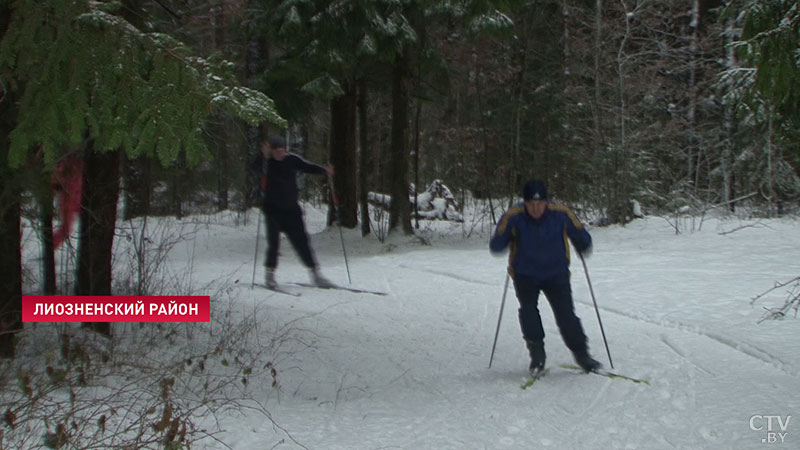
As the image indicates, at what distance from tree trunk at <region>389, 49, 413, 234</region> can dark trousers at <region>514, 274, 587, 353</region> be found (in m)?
9.97

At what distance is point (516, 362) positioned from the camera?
6777 mm

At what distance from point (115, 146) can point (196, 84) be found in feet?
2.08

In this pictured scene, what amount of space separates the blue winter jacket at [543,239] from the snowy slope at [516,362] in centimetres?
100

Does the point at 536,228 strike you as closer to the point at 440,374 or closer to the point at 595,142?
the point at 440,374

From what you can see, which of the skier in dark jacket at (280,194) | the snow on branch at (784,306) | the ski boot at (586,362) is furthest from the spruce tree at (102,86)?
the skier in dark jacket at (280,194)

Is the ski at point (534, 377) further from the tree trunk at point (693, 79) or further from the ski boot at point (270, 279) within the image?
the tree trunk at point (693, 79)

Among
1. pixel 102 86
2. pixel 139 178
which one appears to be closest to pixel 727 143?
pixel 139 178

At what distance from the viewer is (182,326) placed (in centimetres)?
695

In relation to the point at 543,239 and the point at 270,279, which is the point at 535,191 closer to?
the point at 543,239

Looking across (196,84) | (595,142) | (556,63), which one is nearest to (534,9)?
(556,63)

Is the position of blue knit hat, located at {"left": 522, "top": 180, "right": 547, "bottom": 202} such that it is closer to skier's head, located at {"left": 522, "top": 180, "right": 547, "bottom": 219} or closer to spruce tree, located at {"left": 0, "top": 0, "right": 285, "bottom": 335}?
skier's head, located at {"left": 522, "top": 180, "right": 547, "bottom": 219}

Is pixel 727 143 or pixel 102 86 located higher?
pixel 727 143

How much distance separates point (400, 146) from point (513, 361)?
9.66 metres

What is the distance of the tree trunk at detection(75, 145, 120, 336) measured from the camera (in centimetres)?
632
